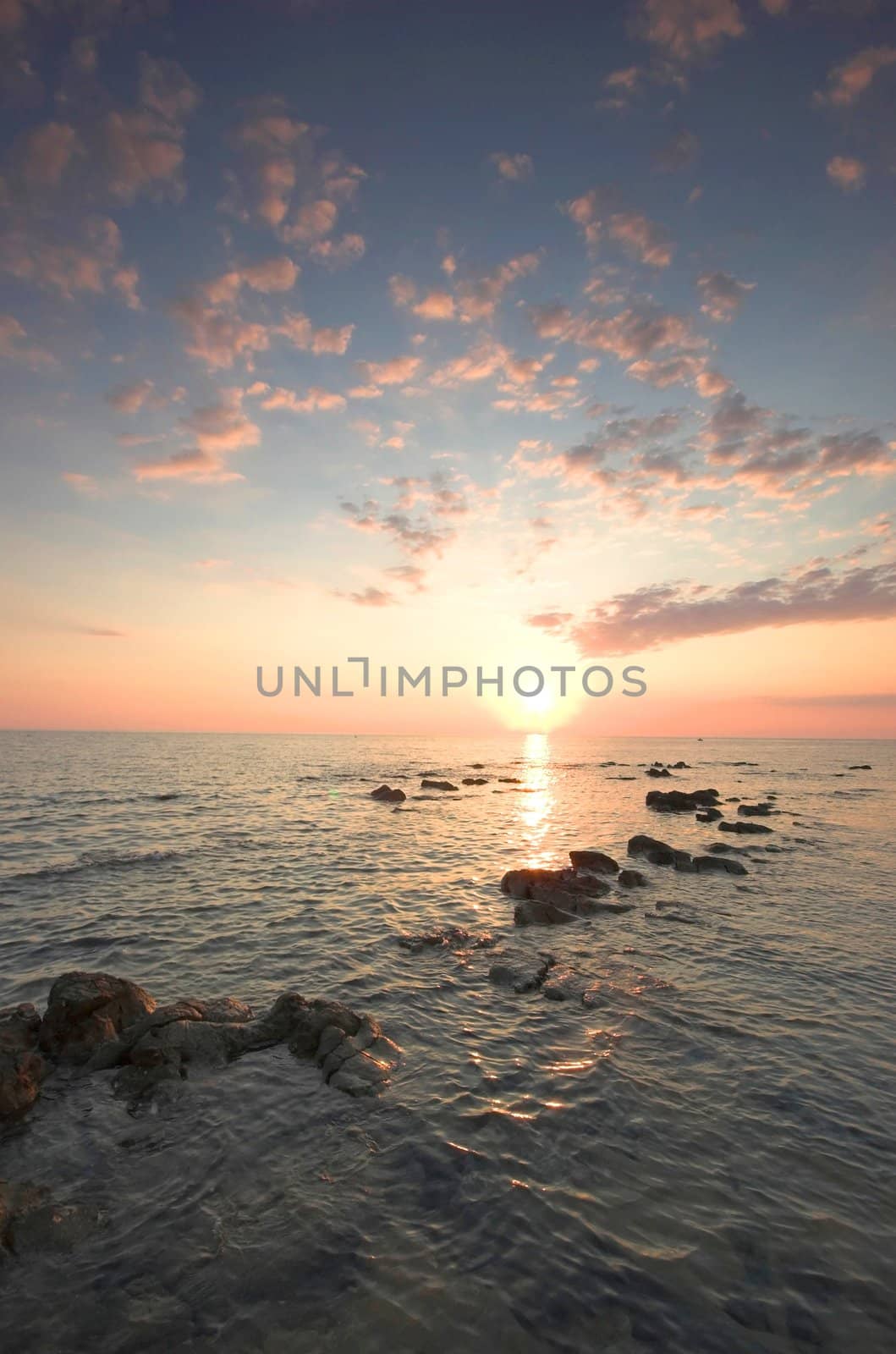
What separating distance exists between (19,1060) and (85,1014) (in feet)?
5.60

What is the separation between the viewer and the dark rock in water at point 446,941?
1853cm

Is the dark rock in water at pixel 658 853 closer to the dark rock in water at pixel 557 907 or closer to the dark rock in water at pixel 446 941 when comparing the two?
the dark rock in water at pixel 557 907

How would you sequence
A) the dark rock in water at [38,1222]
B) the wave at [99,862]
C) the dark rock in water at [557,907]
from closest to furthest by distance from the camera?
the dark rock in water at [38,1222], the dark rock in water at [557,907], the wave at [99,862]

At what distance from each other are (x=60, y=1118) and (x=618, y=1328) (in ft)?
30.7

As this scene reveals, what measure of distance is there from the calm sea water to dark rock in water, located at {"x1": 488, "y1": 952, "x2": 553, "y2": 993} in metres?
0.50

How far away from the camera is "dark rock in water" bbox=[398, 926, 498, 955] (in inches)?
730

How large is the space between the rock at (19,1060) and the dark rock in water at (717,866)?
27.5 m

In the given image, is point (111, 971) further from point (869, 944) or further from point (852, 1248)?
point (869, 944)

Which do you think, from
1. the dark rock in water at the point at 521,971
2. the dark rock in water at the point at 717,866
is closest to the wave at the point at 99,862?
the dark rock in water at the point at 521,971

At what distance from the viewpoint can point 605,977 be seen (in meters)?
16.2

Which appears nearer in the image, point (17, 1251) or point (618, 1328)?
point (618, 1328)

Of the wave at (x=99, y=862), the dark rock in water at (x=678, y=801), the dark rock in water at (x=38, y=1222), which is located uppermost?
the dark rock in water at (x=38, y=1222)

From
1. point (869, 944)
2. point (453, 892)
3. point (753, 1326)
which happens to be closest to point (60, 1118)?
point (753, 1326)

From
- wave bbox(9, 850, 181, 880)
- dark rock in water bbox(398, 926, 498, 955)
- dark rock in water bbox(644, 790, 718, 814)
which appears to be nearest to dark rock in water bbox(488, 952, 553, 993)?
dark rock in water bbox(398, 926, 498, 955)
